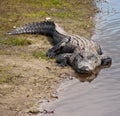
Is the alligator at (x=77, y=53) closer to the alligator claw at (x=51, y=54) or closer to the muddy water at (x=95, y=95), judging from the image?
the alligator claw at (x=51, y=54)

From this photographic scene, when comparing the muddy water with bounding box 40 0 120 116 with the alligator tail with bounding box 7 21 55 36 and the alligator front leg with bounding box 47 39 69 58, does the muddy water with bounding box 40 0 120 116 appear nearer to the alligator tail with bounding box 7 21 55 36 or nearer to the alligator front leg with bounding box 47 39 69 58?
the alligator front leg with bounding box 47 39 69 58

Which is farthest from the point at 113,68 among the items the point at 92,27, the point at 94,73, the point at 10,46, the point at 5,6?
the point at 5,6

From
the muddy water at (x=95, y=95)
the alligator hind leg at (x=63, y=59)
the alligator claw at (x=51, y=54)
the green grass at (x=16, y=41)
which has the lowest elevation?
the green grass at (x=16, y=41)

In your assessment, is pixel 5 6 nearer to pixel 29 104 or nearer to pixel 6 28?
pixel 6 28

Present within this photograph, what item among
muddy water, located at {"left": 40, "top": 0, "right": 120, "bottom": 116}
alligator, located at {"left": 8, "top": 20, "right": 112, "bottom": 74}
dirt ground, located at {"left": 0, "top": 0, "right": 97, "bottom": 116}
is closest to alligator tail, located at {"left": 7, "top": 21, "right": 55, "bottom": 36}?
dirt ground, located at {"left": 0, "top": 0, "right": 97, "bottom": 116}

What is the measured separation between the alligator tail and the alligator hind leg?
259cm

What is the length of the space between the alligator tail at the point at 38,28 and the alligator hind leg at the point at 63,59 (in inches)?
102

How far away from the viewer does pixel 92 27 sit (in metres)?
14.5

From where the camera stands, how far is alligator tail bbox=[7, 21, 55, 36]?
43.0 ft

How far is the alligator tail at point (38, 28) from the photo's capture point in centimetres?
1312

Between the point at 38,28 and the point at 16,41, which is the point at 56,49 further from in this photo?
the point at 38,28

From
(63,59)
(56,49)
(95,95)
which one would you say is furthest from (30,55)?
(95,95)

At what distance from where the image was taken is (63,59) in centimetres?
Answer: 1042

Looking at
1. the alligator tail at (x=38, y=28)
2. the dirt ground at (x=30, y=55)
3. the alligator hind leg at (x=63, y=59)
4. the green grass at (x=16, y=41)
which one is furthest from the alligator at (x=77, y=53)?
the green grass at (x=16, y=41)
